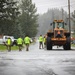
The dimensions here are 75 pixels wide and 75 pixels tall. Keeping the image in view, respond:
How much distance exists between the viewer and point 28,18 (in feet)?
Answer: 386

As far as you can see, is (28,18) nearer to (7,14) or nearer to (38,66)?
(7,14)

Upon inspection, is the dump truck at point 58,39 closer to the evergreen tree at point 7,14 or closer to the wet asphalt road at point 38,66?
the wet asphalt road at point 38,66

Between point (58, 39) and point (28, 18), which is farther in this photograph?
point (28, 18)

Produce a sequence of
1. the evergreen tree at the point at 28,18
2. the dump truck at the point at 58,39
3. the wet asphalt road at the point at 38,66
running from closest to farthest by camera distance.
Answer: the wet asphalt road at the point at 38,66 → the dump truck at the point at 58,39 → the evergreen tree at the point at 28,18

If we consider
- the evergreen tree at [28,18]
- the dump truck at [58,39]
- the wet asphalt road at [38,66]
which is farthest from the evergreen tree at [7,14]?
the wet asphalt road at [38,66]

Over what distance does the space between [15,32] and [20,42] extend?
→ 50495 mm

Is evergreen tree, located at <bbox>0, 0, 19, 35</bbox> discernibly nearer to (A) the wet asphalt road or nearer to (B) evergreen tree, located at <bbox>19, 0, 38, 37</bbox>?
(B) evergreen tree, located at <bbox>19, 0, 38, 37</bbox>

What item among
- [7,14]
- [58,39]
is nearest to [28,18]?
[7,14]

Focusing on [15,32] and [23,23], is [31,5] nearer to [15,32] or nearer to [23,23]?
[23,23]

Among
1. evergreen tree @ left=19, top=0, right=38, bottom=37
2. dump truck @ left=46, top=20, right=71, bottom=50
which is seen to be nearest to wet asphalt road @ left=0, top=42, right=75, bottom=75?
dump truck @ left=46, top=20, right=71, bottom=50

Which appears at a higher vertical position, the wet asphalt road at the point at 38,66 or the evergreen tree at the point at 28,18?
the evergreen tree at the point at 28,18

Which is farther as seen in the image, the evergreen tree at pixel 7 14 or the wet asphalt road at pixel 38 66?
the evergreen tree at pixel 7 14

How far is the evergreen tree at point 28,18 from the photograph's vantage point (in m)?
114

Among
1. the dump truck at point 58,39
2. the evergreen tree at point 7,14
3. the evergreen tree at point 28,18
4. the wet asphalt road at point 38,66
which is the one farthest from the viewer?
the evergreen tree at point 28,18
